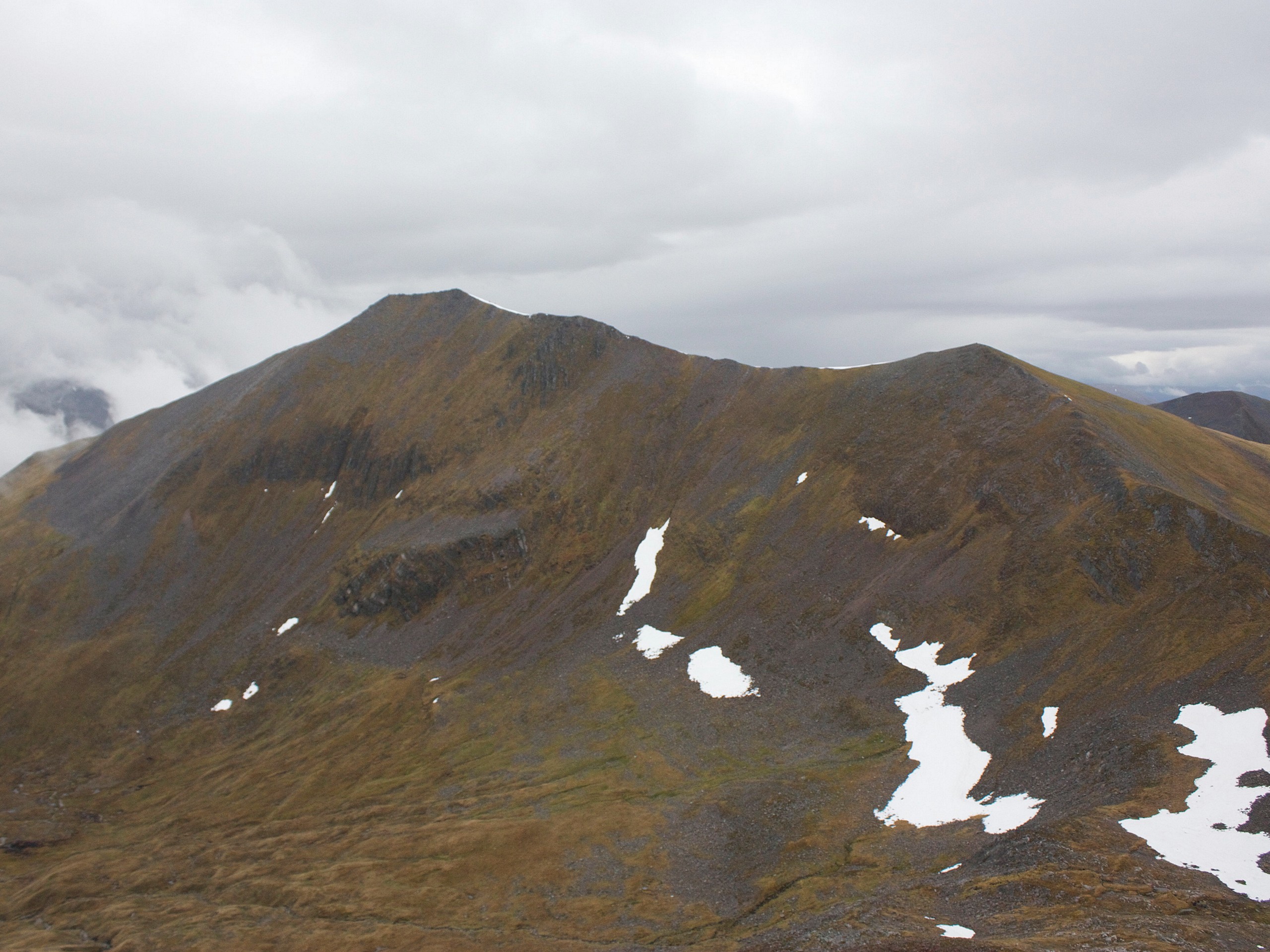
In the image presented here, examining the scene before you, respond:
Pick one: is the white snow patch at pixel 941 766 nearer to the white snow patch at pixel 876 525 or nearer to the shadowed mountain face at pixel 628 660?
the shadowed mountain face at pixel 628 660

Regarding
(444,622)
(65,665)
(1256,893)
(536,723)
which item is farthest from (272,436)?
(1256,893)

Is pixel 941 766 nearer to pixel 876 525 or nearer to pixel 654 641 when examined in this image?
pixel 876 525

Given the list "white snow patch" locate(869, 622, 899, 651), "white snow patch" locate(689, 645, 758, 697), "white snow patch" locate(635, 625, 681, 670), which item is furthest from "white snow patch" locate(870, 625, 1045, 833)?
"white snow patch" locate(635, 625, 681, 670)

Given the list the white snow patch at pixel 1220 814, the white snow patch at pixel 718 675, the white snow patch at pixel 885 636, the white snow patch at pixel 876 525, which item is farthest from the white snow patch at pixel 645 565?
the white snow patch at pixel 1220 814

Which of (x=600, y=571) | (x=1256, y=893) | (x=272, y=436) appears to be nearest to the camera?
(x=1256, y=893)

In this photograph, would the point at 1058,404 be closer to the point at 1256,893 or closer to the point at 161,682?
the point at 1256,893
